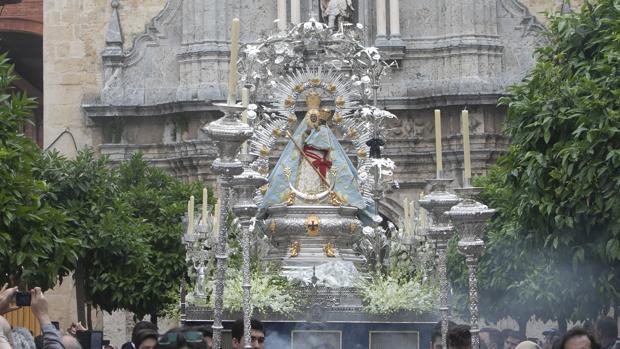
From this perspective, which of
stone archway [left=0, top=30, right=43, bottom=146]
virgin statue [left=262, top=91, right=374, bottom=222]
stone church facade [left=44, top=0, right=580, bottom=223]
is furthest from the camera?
stone archway [left=0, top=30, right=43, bottom=146]

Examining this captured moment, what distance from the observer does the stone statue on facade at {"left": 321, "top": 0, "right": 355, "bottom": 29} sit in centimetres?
4278

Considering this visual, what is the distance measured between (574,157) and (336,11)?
21.7 m

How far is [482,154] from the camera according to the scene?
43.5 metres

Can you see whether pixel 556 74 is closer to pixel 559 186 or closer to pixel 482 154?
pixel 559 186

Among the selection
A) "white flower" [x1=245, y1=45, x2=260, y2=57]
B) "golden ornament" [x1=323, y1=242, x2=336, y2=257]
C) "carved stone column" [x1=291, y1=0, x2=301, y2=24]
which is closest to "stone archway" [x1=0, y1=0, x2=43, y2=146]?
"carved stone column" [x1=291, y1=0, x2=301, y2=24]

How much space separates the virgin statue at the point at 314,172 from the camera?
A: 21.6 metres

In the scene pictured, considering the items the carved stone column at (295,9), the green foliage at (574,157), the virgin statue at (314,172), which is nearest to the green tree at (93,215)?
the virgin statue at (314,172)

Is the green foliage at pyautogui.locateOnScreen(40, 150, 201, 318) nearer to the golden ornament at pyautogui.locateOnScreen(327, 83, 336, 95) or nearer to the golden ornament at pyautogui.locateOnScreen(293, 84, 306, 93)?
the golden ornament at pyautogui.locateOnScreen(293, 84, 306, 93)

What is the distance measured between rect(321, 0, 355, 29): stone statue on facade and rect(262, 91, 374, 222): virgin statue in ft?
68.9

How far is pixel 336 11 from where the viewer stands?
4288cm

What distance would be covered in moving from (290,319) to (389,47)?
24185mm

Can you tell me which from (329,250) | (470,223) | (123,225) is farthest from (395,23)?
(470,223)

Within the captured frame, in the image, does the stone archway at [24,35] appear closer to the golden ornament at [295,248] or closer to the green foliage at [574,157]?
the green foliage at [574,157]

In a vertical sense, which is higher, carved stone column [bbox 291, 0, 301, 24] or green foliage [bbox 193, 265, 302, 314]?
carved stone column [bbox 291, 0, 301, 24]
